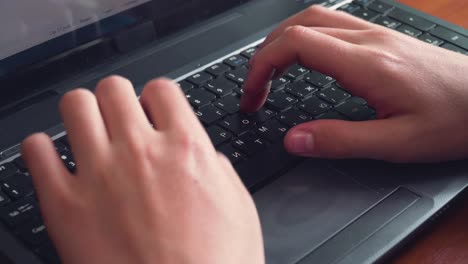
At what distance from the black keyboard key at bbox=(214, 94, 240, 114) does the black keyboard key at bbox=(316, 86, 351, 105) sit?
8cm

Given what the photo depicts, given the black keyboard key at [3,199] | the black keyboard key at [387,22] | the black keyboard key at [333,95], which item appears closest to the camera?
the black keyboard key at [3,199]

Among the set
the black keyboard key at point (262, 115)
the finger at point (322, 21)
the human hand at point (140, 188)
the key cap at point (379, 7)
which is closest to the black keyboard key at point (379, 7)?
the key cap at point (379, 7)

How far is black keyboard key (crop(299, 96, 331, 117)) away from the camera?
1.97 feet

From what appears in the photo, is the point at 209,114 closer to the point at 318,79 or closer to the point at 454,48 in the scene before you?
the point at 318,79

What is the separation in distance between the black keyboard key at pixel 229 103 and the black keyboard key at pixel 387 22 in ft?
0.67

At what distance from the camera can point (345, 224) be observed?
1.61 ft

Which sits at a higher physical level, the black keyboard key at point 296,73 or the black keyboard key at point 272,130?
the black keyboard key at point 296,73

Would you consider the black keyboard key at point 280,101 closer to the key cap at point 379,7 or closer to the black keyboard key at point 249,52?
the black keyboard key at point 249,52

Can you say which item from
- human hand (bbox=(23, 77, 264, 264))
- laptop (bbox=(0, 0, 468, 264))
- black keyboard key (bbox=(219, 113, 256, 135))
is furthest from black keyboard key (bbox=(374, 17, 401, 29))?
human hand (bbox=(23, 77, 264, 264))

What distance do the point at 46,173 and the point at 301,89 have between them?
0.90ft

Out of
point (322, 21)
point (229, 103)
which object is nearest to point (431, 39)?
point (322, 21)

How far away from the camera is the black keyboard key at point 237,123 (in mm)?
578

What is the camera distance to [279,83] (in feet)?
2.09

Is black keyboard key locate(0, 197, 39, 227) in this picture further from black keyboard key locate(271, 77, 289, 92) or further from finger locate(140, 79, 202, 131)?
black keyboard key locate(271, 77, 289, 92)
